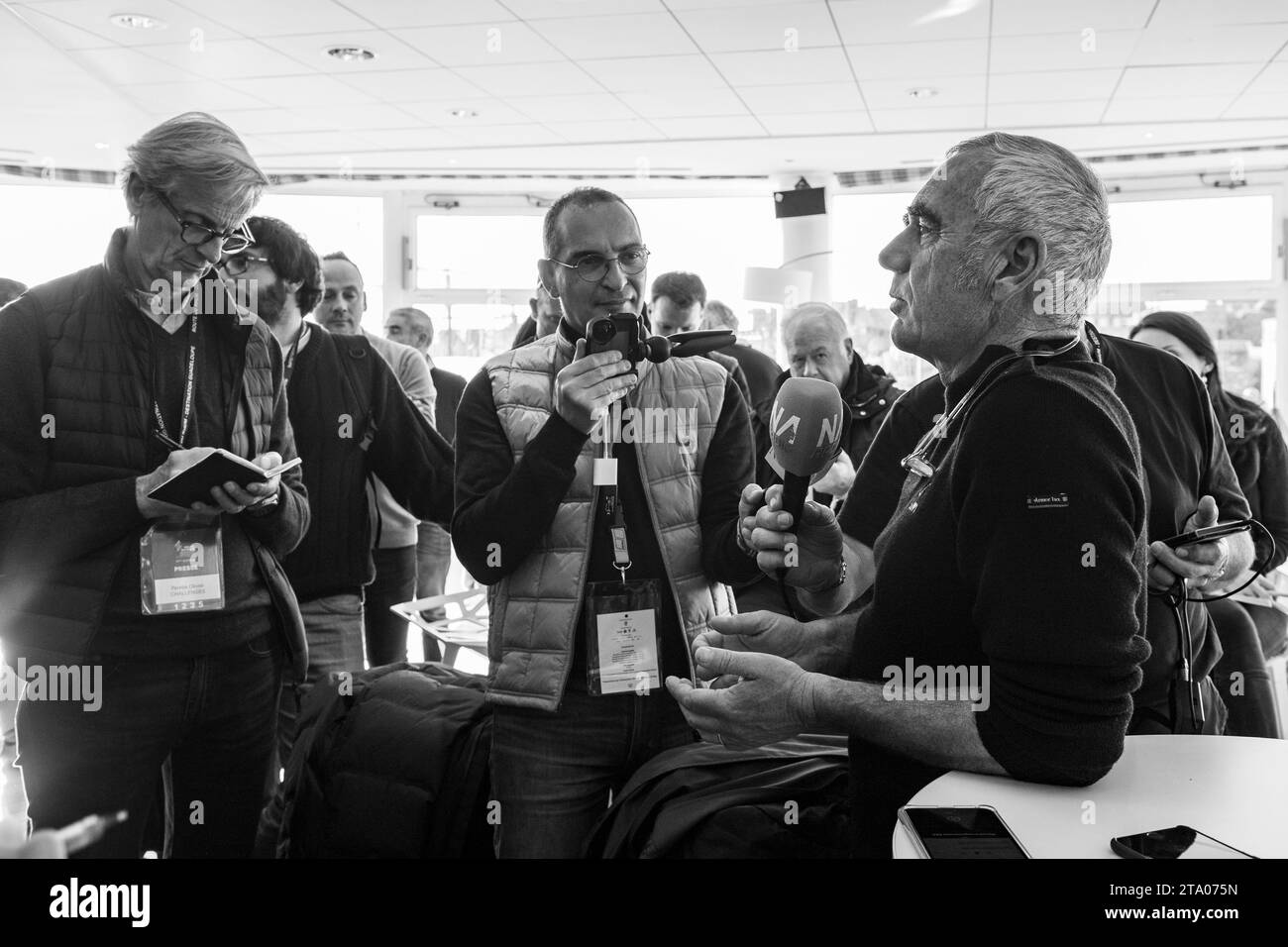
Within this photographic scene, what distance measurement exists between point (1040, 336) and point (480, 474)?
949 millimetres

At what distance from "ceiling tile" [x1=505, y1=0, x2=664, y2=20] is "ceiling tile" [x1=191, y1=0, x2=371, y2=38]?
0.85 metres

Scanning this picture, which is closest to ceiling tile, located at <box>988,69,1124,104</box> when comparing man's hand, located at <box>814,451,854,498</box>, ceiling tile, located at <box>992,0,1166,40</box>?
ceiling tile, located at <box>992,0,1166,40</box>

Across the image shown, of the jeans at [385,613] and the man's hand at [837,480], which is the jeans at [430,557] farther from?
the man's hand at [837,480]

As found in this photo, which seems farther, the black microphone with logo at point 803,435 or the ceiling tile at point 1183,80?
the ceiling tile at point 1183,80

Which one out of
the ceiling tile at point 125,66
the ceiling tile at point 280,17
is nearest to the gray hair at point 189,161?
the ceiling tile at point 280,17

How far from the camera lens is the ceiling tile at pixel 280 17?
5.05 m

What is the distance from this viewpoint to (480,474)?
1.78m

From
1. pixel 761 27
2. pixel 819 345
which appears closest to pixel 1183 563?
pixel 819 345

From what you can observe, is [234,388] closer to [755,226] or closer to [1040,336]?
[1040,336]

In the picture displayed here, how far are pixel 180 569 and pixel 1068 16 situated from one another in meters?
4.81

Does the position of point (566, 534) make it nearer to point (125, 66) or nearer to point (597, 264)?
point (597, 264)

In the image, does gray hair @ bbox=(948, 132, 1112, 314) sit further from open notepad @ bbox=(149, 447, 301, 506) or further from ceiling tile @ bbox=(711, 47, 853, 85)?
ceiling tile @ bbox=(711, 47, 853, 85)

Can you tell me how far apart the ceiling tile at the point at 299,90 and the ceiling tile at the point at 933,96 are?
3152 mm
